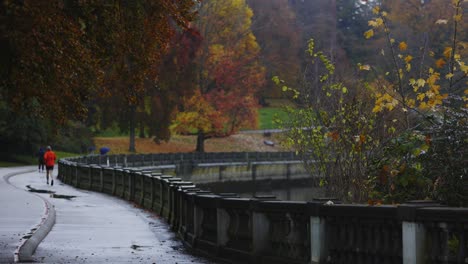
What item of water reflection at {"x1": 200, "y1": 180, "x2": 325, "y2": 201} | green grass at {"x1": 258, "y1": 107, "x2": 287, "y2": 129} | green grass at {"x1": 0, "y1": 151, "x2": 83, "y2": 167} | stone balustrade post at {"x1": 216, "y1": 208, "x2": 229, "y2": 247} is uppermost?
green grass at {"x1": 258, "y1": 107, "x2": 287, "y2": 129}

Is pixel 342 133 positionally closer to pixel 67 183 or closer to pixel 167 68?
pixel 67 183

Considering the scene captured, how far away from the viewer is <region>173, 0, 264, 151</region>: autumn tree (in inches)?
3110

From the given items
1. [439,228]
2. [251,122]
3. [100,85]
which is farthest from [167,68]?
[439,228]

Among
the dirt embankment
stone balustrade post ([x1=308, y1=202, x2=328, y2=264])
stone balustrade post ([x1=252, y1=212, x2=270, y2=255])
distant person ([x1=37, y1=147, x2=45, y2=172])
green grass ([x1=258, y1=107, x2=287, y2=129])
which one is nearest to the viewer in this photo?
stone balustrade post ([x1=308, y1=202, x2=328, y2=264])

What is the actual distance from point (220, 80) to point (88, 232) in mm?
59275

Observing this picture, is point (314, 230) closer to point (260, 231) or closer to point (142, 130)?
point (260, 231)

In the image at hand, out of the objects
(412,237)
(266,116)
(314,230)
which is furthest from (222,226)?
(266,116)

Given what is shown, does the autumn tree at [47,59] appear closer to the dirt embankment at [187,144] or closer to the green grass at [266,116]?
the dirt embankment at [187,144]

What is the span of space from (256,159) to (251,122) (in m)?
7.95

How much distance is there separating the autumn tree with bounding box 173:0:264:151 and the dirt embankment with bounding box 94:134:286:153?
426cm

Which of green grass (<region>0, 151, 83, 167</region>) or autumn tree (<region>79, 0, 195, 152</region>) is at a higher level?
autumn tree (<region>79, 0, 195, 152</region>)

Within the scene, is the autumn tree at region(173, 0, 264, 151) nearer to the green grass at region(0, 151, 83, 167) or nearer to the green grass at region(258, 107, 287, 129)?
the green grass at region(0, 151, 83, 167)

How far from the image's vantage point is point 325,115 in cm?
2803

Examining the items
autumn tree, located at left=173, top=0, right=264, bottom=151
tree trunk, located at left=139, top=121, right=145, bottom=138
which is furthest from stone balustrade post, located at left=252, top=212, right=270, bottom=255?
tree trunk, located at left=139, top=121, right=145, bottom=138
